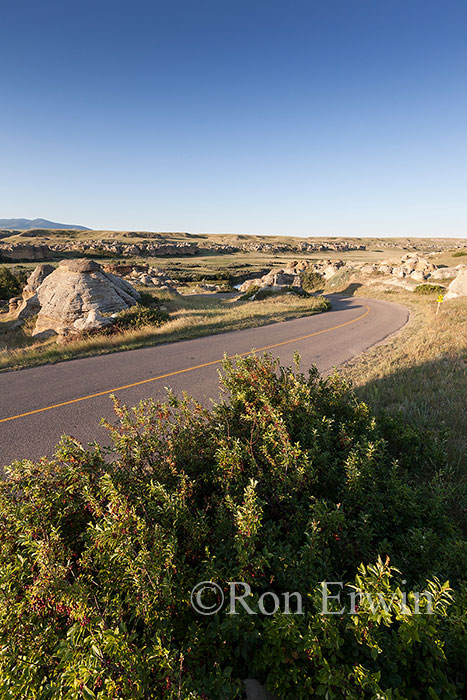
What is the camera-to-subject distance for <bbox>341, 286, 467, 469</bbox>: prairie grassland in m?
5.32

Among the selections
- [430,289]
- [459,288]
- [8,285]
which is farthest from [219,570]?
[8,285]

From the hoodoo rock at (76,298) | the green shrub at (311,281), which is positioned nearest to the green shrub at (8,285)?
the hoodoo rock at (76,298)

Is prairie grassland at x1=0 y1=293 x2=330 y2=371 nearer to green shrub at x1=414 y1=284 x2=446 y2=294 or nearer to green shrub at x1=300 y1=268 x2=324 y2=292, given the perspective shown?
green shrub at x1=414 y1=284 x2=446 y2=294

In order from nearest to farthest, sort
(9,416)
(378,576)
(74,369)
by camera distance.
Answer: (378,576), (9,416), (74,369)

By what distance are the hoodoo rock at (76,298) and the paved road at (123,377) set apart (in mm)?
5957

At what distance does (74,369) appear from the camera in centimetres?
1023

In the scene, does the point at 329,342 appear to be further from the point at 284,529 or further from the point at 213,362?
the point at 284,529

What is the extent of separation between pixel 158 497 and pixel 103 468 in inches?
28.4

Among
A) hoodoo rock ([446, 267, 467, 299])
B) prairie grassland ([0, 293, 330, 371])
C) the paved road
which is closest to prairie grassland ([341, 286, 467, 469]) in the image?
the paved road

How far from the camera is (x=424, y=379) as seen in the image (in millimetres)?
7434

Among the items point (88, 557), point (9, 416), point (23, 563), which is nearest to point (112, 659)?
point (88, 557)

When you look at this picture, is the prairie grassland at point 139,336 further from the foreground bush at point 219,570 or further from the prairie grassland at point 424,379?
the foreground bush at point 219,570

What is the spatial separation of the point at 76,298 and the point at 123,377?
11572 millimetres

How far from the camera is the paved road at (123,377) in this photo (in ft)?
20.3
